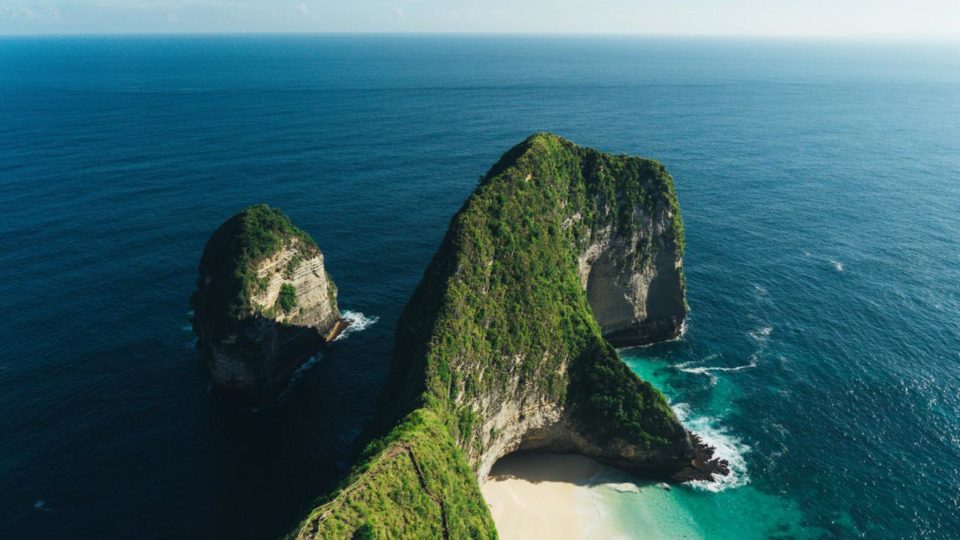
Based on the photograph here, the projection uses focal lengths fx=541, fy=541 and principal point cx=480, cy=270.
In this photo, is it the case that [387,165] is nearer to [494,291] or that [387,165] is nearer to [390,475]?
[494,291]

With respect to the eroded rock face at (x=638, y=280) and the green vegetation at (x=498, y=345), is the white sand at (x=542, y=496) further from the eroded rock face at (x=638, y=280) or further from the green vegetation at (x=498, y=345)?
the eroded rock face at (x=638, y=280)

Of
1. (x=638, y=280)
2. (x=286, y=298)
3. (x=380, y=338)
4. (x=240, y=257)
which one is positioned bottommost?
(x=380, y=338)

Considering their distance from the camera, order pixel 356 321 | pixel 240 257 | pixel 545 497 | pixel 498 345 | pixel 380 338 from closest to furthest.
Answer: pixel 498 345 → pixel 545 497 → pixel 240 257 → pixel 380 338 → pixel 356 321

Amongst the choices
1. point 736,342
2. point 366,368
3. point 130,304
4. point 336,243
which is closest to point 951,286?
point 736,342

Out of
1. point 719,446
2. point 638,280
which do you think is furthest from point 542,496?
point 638,280

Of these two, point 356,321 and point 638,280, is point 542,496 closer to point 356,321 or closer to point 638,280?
point 638,280

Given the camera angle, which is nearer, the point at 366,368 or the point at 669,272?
the point at 366,368

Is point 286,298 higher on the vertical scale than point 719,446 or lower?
higher
